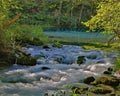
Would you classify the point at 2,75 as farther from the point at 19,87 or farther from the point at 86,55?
the point at 86,55

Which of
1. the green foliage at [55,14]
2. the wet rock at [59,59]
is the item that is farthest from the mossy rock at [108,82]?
the green foliage at [55,14]

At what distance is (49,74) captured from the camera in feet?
43.7

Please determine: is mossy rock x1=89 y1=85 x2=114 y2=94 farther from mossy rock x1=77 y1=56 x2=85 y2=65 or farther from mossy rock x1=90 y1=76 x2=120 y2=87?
mossy rock x1=77 y1=56 x2=85 y2=65

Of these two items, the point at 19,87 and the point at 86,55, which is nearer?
the point at 19,87

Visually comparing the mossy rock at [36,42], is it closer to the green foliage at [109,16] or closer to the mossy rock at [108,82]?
the green foliage at [109,16]

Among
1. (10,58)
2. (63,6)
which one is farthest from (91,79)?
(63,6)

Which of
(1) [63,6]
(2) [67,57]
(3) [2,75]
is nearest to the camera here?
(3) [2,75]

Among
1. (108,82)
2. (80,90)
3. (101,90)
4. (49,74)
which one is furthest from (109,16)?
(49,74)

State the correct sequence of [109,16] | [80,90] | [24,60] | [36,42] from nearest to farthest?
[80,90]
[109,16]
[24,60]
[36,42]

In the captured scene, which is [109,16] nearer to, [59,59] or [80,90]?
[80,90]

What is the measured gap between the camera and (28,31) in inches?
885

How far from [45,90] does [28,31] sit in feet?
39.6

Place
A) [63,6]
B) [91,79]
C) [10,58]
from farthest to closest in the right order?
1. [63,6]
2. [10,58]
3. [91,79]

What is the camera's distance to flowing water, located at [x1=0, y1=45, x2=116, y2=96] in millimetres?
10883
